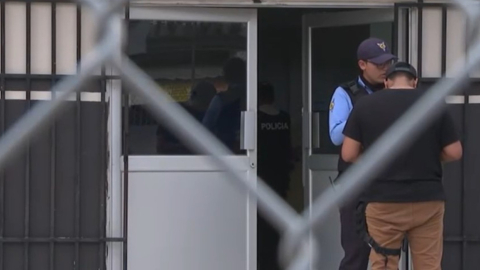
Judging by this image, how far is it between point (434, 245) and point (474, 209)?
104 centimetres

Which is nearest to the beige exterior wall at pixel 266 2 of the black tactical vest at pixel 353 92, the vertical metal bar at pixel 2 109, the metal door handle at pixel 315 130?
the black tactical vest at pixel 353 92

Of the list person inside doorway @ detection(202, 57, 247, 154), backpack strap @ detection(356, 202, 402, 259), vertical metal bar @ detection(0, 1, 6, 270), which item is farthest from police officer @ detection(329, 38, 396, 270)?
vertical metal bar @ detection(0, 1, 6, 270)

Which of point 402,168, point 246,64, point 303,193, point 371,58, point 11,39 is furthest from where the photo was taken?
point 303,193

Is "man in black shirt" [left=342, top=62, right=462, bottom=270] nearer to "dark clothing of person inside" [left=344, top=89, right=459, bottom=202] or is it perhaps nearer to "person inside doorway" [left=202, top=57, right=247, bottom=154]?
"dark clothing of person inside" [left=344, top=89, right=459, bottom=202]

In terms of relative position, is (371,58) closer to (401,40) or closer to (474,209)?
(401,40)

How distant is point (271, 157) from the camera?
641 cm

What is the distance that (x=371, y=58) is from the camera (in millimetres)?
4625

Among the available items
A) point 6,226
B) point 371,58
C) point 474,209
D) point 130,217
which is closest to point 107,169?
point 130,217

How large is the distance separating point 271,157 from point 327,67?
846 millimetres

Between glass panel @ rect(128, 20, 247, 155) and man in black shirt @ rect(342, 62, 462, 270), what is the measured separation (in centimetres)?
130

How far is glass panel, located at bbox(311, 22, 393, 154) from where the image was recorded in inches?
229

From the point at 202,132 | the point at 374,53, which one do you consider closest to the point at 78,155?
the point at 374,53

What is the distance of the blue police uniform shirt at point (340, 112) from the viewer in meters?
4.71

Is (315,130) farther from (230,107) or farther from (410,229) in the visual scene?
(410,229)
